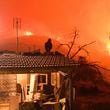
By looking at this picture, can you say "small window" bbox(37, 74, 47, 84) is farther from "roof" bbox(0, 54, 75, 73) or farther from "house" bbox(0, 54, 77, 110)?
→ "roof" bbox(0, 54, 75, 73)

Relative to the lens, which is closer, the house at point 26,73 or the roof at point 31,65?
the roof at point 31,65

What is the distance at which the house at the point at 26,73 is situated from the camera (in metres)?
18.1

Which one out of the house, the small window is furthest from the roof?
the small window

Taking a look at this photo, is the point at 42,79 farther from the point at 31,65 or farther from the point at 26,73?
the point at 31,65

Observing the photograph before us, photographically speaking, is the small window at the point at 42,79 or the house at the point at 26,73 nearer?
the house at the point at 26,73

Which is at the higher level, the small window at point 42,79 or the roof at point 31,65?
the roof at point 31,65

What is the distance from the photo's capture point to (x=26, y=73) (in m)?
18.6

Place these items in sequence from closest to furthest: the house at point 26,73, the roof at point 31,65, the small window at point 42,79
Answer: the roof at point 31,65 → the house at point 26,73 → the small window at point 42,79

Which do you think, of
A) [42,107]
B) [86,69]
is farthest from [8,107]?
[86,69]

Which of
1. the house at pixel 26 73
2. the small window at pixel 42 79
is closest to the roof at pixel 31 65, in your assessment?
the house at pixel 26 73

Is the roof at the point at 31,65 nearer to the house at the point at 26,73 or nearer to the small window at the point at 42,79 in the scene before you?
the house at the point at 26,73

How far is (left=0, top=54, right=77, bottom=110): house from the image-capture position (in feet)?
59.3

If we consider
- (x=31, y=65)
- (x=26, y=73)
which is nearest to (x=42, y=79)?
(x=26, y=73)

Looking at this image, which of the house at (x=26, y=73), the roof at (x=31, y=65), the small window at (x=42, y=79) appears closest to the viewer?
the roof at (x=31, y=65)
